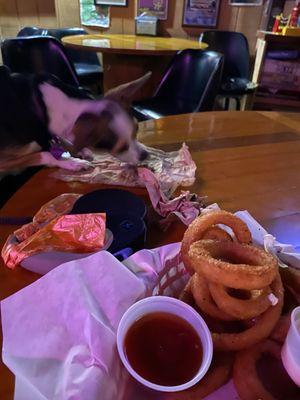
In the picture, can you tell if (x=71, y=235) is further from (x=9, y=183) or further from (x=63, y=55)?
(x=63, y=55)

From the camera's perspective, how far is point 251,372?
388 millimetres

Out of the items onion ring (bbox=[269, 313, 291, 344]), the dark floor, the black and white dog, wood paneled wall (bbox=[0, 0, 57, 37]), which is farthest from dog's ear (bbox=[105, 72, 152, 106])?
wood paneled wall (bbox=[0, 0, 57, 37])

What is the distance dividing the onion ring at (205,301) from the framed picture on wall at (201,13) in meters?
3.22

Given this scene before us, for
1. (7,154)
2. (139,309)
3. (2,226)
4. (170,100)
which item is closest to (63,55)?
(170,100)

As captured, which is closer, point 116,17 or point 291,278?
point 291,278

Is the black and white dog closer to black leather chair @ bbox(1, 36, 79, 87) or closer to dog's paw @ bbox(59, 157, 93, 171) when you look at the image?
dog's paw @ bbox(59, 157, 93, 171)

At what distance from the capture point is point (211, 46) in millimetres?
2961

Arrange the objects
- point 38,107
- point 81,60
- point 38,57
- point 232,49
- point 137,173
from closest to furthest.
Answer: point 137,173
point 38,107
point 38,57
point 232,49
point 81,60

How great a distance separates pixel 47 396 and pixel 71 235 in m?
0.26

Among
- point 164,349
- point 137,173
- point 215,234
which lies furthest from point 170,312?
point 137,173

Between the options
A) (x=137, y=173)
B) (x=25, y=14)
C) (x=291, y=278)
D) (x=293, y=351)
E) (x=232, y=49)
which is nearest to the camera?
(x=293, y=351)

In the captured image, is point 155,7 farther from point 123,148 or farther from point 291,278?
point 291,278

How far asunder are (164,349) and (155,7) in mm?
3343

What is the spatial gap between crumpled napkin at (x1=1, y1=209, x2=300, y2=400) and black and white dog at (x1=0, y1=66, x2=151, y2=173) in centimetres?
55
